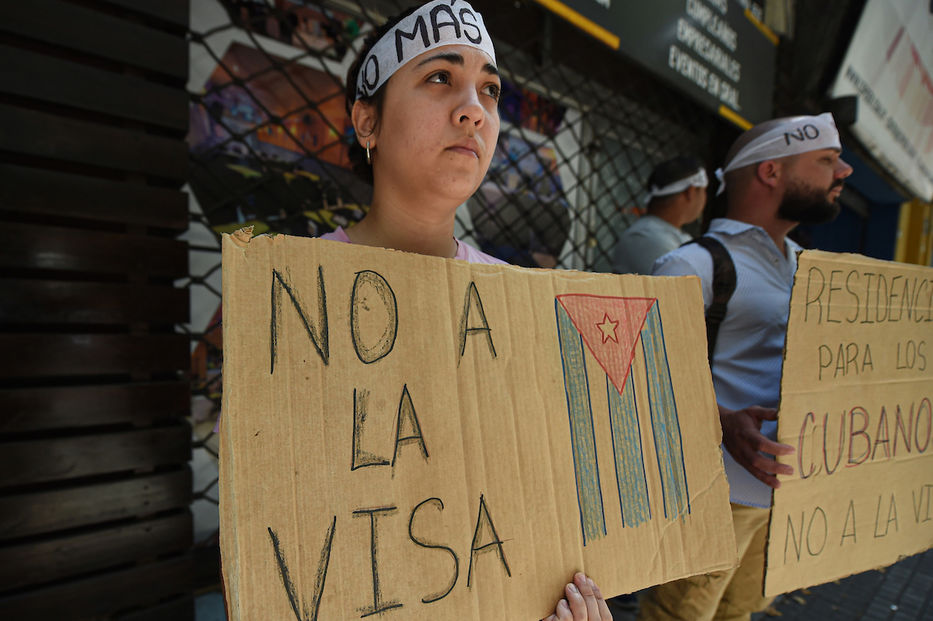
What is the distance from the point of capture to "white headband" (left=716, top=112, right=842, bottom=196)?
1561 mm

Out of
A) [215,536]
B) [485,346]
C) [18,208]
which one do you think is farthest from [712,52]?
[215,536]

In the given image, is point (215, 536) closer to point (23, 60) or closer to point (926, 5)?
point (23, 60)

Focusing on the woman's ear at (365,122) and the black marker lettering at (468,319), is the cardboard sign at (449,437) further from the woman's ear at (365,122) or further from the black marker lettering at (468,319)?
the woman's ear at (365,122)

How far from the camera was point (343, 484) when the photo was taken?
0.58 meters

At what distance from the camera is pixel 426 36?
888 millimetres

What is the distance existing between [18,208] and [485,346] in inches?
48.0

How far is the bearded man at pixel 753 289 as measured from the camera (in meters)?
1.39

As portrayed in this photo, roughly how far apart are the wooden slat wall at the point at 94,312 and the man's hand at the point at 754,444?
1453 mm

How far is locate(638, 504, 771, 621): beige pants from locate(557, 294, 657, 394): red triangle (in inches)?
33.1

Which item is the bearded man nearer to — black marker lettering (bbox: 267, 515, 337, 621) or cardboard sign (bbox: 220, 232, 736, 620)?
cardboard sign (bbox: 220, 232, 736, 620)

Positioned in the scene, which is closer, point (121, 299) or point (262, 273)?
point (262, 273)

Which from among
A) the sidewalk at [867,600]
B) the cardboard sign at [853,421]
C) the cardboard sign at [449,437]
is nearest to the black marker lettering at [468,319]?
the cardboard sign at [449,437]

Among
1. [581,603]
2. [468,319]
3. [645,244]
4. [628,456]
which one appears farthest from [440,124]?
[645,244]

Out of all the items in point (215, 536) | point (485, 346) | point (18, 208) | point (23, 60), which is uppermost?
point (23, 60)
